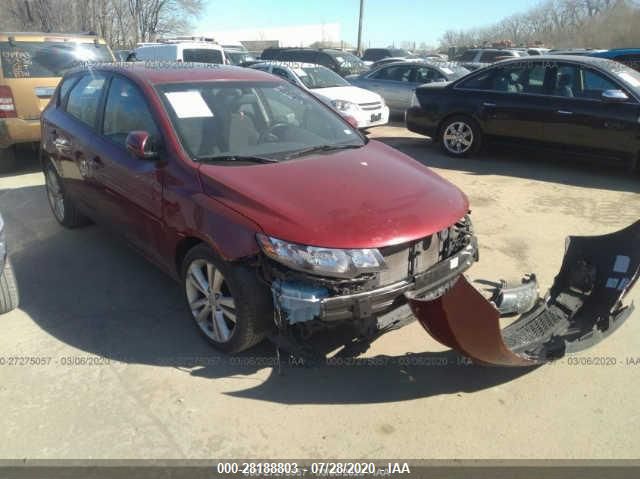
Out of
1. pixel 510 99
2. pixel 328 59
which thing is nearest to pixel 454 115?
pixel 510 99

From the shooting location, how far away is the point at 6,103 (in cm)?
672

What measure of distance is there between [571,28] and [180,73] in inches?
2352

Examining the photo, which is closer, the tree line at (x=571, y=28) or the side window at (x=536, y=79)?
the side window at (x=536, y=79)

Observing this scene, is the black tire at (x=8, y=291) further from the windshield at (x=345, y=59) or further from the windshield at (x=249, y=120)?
the windshield at (x=345, y=59)

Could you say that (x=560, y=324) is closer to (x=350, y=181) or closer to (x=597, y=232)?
(x=350, y=181)

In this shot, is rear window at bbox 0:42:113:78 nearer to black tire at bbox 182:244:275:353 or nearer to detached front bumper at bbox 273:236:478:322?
black tire at bbox 182:244:275:353

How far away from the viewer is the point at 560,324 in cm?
316

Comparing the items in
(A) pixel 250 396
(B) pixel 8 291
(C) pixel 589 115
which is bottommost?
(A) pixel 250 396

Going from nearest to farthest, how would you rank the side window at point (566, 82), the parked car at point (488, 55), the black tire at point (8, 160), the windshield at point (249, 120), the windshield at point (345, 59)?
1. the windshield at point (249, 120)
2. the side window at point (566, 82)
3. the black tire at point (8, 160)
4. the windshield at point (345, 59)
5. the parked car at point (488, 55)

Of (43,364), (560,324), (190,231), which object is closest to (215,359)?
(190,231)

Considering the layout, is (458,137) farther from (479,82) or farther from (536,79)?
(536,79)

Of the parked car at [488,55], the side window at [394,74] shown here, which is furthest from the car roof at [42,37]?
the parked car at [488,55]

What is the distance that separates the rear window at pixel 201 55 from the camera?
12516mm

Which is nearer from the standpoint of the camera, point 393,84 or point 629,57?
point 629,57
